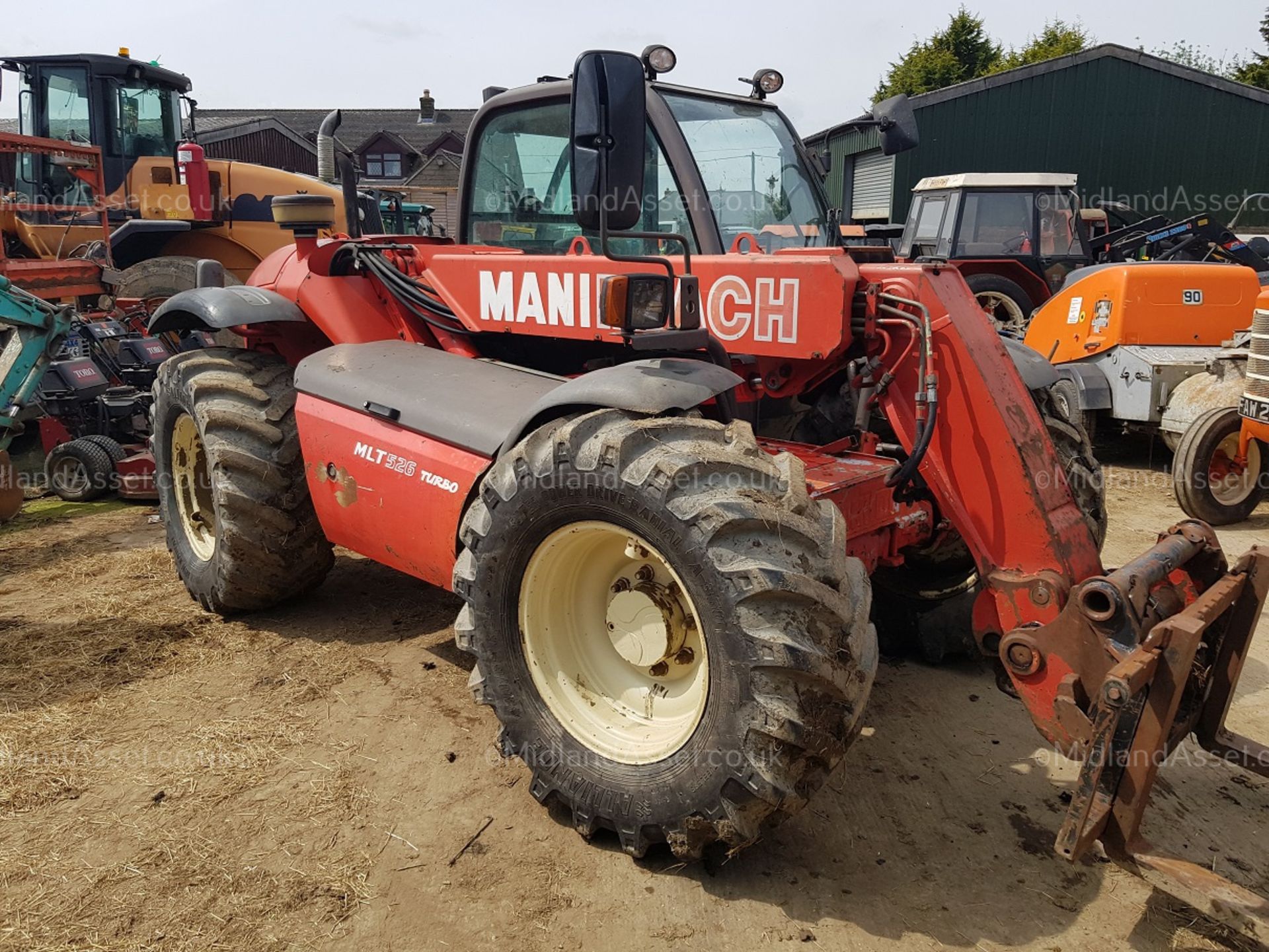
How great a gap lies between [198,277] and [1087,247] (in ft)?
35.4

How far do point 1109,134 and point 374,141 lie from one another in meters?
33.0

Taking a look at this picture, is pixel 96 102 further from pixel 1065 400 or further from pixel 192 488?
pixel 1065 400

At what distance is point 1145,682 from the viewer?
7.93 feet

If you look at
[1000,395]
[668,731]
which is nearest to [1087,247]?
[1000,395]

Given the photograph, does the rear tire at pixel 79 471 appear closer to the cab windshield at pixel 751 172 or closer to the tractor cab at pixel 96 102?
the cab windshield at pixel 751 172

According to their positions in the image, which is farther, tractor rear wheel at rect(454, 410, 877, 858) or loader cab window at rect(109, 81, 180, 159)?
loader cab window at rect(109, 81, 180, 159)

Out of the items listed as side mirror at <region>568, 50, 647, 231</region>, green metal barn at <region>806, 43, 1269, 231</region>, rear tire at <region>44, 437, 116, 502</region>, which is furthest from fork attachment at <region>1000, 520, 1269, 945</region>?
green metal barn at <region>806, 43, 1269, 231</region>

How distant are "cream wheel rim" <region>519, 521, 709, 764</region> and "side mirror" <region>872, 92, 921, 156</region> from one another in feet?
7.99

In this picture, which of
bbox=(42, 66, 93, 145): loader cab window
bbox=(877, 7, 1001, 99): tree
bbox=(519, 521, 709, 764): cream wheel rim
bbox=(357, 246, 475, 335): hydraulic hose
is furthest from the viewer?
bbox=(877, 7, 1001, 99): tree

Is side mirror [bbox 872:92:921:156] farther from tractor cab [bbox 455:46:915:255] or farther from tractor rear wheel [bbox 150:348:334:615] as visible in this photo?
tractor rear wheel [bbox 150:348:334:615]

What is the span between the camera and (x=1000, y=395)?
3.03 m

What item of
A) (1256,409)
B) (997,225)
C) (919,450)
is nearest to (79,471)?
(919,450)

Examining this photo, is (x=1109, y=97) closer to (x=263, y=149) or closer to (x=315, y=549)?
(x=315, y=549)

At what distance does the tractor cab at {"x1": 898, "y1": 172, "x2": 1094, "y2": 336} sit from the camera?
12078 millimetres
